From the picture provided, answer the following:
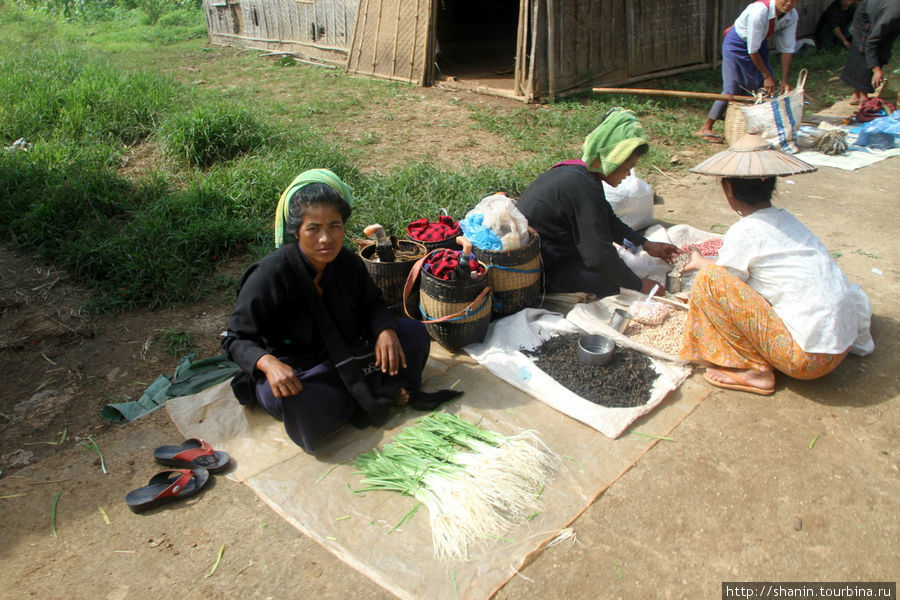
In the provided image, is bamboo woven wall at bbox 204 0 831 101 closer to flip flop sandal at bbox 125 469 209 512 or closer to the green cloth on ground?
the green cloth on ground

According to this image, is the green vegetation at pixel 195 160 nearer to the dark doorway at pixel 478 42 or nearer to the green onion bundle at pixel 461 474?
the dark doorway at pixel 478 42

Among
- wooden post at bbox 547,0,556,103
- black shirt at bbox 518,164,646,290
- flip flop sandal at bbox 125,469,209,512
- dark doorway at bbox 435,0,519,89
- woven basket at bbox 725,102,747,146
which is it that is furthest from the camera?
dark doorway at bbox 435,0,519,89

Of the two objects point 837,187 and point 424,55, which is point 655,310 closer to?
point 837,187

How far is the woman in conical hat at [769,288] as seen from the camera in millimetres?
2754

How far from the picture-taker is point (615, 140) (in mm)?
3318

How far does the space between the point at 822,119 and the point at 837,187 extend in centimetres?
272

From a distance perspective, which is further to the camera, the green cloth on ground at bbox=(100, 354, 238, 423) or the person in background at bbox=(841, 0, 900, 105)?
the person in background at bbox=(841, 0, 900, 105)

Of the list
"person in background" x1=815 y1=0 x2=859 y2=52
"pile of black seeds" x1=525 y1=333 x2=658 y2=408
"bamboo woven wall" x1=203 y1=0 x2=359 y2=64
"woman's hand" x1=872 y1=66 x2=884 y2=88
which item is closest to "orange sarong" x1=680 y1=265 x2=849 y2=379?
"pile of black seeds" x1=525 y1=333 x2=658 y2=408

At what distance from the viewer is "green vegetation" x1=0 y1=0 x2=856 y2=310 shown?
4312mm

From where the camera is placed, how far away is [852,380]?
3061 mm

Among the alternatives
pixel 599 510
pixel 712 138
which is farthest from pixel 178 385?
pixel 712 138

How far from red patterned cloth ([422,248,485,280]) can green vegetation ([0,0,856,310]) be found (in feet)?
4.14

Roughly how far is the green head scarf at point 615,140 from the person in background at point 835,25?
31.1ft

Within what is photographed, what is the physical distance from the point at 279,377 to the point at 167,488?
62 centimetres
